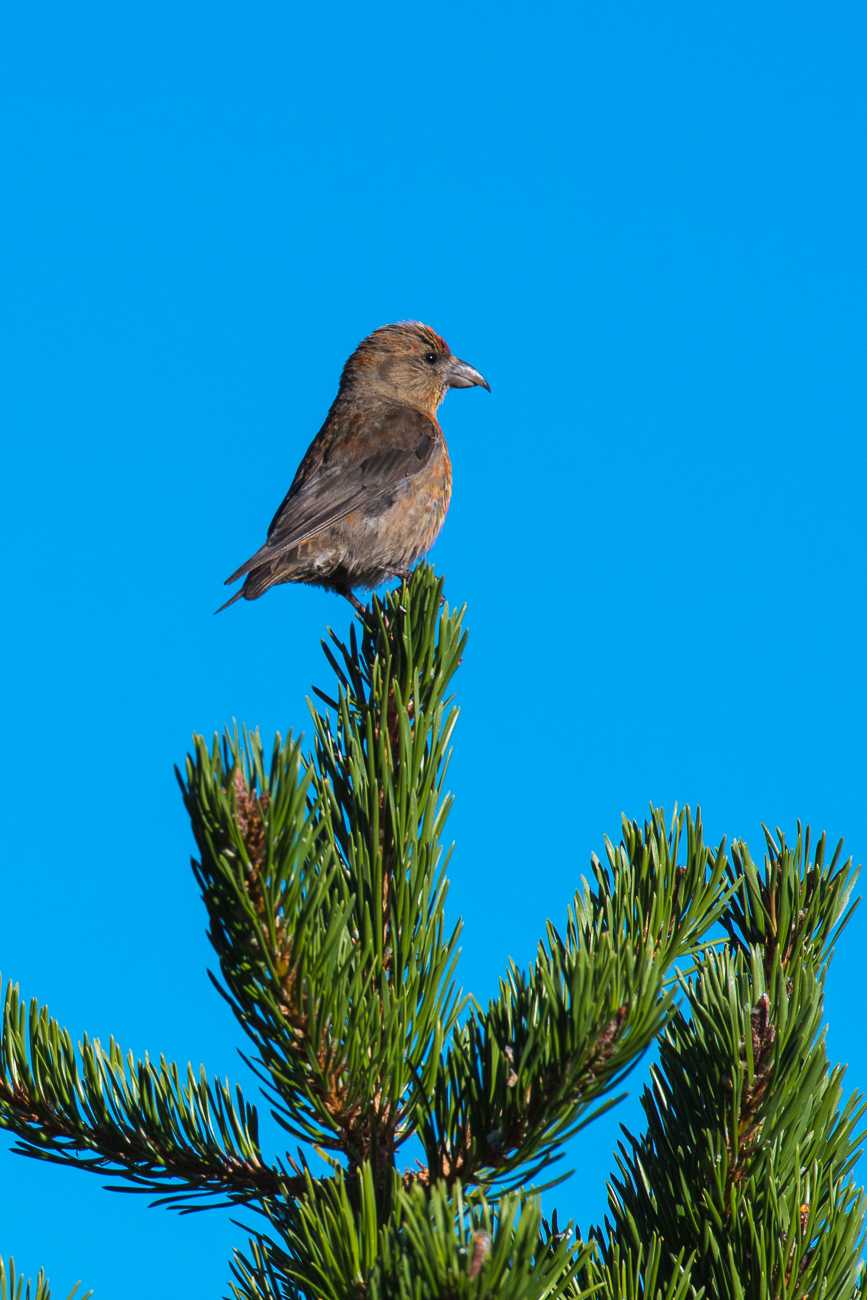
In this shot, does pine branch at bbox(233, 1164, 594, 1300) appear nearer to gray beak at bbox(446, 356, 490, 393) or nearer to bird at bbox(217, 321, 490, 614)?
bird at bbox(217, 321, 490, 614)

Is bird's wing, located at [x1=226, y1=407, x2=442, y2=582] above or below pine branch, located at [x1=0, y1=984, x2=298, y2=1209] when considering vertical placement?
above

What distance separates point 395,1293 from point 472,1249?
0.32 feet

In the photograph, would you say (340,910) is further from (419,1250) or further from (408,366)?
(408,366)

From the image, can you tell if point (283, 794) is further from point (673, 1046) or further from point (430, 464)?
point (430, 464)

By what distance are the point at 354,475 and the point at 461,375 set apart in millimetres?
1450

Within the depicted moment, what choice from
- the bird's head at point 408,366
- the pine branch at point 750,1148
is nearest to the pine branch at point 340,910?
the pine branch at point 750,1148

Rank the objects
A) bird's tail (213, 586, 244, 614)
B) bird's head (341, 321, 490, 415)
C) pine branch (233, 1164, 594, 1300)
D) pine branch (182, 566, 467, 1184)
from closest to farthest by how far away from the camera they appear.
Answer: pine branch (233, 1164, 594, 1300) → pine branch (182, 566, 467, 1184) → bird's tail (213, 586, 244, 614) → bird's head (341, 321, 490, 415)

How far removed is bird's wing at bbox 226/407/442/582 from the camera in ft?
17.1

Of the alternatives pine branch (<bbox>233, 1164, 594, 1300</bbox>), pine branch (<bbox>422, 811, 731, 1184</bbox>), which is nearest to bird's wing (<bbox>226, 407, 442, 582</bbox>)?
pine branch (<bbox>422, 811, 731, 1184</bbox>)

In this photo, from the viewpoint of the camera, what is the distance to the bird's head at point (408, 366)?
661 centimetres

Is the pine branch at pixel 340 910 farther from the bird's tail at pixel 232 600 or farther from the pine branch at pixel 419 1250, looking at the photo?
the bird's tail at pixel 232 600

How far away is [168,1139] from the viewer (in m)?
1.69

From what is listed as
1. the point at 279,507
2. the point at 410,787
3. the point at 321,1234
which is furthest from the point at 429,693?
the point at 279,507

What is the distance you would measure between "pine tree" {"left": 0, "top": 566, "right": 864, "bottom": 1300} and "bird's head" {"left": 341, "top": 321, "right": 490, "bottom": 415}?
4.97 meters
